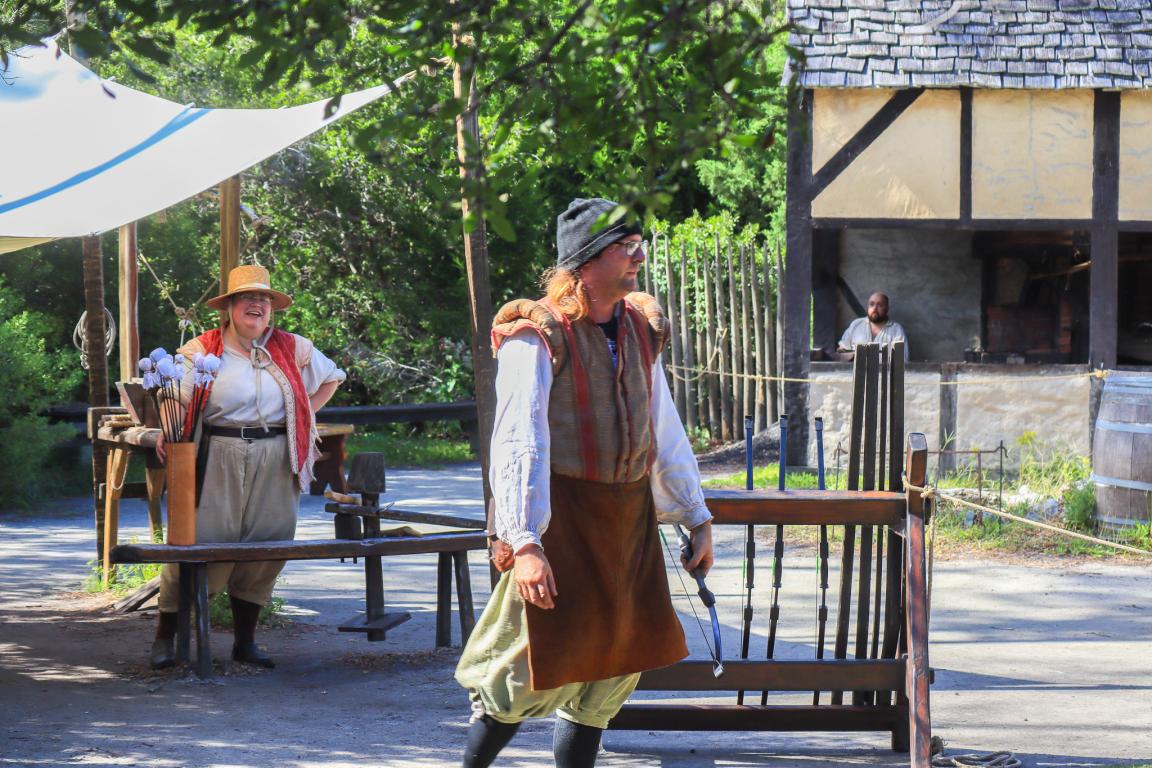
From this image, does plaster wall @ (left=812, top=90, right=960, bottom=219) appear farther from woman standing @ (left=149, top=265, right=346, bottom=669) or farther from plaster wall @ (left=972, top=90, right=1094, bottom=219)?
woman standing @ (left=149, top=265, right=346, bottom=669)

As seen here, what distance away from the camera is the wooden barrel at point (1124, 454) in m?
8.10

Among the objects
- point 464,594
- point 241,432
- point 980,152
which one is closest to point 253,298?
point 241,432

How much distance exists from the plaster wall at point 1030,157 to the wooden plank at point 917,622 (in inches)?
296

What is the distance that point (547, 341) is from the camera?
132 inches

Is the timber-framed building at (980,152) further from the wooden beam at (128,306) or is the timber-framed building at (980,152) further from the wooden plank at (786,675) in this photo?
the wooden plank at (786,675)

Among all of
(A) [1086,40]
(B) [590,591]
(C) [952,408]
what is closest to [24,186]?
(B) [590,591]

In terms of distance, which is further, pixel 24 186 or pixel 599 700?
pixel 24 186

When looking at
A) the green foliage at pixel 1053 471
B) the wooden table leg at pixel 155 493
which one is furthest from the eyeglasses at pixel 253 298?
the green foliage at pixel 1053 471

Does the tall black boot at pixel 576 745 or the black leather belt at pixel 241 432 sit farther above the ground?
the black leather belt at pixel 241 432

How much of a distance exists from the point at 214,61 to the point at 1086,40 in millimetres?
8890

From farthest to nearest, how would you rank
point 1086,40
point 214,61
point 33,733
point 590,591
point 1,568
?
point 214,61 < point 1086,40 < point 1,568 < point 33,733 < point 590,591

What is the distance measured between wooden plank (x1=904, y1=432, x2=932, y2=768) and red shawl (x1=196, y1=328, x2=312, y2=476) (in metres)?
2.58

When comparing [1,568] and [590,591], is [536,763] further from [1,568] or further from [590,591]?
[1,568]

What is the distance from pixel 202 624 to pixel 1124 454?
17.8 feet
